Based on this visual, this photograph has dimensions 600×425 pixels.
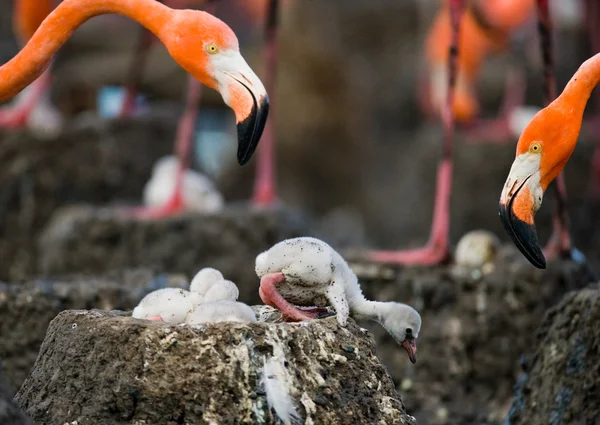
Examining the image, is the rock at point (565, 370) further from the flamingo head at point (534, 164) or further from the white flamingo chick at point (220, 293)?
the white flamingo chick at point (220, 293)

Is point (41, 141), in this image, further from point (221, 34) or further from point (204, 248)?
point (221, 34)

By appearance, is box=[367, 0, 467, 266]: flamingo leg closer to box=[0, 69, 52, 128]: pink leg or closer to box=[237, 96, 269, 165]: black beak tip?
box=[237, 96, 269, 165]: black beak tip

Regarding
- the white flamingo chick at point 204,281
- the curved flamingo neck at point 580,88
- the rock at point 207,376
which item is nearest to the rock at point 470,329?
the curved flamingo neck at point 580,88

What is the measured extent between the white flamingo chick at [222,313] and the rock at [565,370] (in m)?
1.26

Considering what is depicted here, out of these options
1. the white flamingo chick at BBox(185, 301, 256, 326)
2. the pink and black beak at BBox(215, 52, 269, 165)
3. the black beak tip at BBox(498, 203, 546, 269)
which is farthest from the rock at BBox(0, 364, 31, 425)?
the black beak tip at BBox(498, 203, 546, 269)

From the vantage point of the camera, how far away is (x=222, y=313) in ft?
13.8

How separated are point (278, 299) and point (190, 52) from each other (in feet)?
3.29

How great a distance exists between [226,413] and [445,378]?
3.17 meters

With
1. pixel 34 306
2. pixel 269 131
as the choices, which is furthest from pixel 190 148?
pixel 34 306

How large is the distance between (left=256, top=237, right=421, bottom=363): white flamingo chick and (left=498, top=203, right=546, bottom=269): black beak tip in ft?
1.40

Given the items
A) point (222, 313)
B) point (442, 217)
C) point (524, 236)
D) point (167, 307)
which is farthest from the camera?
point (442, 217)

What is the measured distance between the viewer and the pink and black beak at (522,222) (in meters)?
4.57

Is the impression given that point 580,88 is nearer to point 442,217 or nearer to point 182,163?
point 442,217

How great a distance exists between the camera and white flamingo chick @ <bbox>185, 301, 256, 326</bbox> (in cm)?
420
